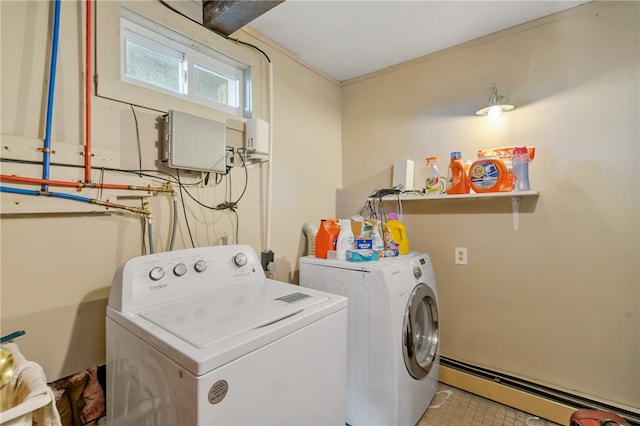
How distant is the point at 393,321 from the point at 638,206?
1421 mm

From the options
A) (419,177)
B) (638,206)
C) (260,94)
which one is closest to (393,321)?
(419,177)

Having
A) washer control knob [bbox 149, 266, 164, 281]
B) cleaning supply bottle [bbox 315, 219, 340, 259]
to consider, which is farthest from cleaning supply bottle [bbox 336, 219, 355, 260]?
washer control knob [bbox 149, 266, 164, 281]

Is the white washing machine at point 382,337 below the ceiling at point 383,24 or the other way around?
below

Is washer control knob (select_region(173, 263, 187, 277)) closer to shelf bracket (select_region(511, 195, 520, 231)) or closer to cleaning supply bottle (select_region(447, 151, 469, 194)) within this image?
cleaning supply bottle (select_region(447, 151, 469, 194))

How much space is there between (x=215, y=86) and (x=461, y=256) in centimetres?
200

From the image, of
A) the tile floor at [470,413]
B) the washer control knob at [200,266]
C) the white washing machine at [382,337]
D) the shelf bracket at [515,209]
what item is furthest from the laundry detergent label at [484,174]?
the washer control knob at [200,266]

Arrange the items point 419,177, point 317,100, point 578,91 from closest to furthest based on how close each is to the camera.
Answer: point 578,91
point 419,177
point 317,100

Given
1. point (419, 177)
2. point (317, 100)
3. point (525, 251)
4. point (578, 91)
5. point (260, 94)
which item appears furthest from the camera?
point (317, 100)

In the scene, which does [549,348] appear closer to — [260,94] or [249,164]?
[249,164]

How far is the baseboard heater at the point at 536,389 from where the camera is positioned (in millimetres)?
1604

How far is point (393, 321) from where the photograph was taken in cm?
150

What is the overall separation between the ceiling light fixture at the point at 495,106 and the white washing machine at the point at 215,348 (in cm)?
155

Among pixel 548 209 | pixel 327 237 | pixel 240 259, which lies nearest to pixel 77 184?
pixel 240 259

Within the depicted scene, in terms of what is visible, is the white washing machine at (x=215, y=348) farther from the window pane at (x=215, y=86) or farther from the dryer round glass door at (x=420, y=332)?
the window pane at (x=215, y=86)
